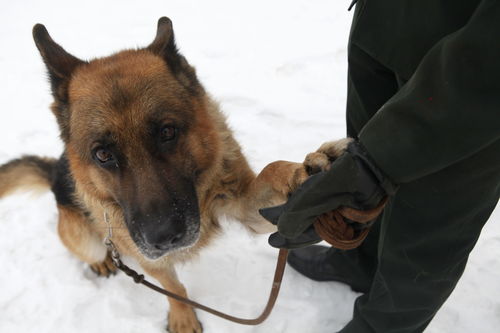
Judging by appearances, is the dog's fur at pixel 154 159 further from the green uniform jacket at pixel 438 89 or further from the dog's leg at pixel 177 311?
the green uniform jacket at pixel 438 89

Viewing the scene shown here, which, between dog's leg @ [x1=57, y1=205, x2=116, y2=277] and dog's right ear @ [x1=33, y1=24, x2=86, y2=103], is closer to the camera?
dog's right ear @ [x1=33, y1=24, x2=86, y2=103]

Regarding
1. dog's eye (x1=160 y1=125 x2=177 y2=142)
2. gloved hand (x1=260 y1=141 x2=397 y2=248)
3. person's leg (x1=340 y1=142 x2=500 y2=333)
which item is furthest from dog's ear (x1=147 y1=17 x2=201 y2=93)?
person's leg (x1=340 y1=142 x2=500 y2=333)

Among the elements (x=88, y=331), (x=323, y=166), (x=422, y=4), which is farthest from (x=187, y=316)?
(x=422, y=4)

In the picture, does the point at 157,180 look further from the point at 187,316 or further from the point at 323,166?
the point at 187,316

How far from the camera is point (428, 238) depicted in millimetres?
1554

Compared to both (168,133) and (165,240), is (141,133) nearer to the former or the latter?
(168,133)

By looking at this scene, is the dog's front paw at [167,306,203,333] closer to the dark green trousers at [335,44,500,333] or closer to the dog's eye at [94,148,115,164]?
the dark green trousers at [335,44,500,333]

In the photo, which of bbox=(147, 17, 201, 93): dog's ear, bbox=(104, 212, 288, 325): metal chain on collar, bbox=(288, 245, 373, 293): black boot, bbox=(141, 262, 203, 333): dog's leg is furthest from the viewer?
bbox=(288, 245, 373, 293): black boot

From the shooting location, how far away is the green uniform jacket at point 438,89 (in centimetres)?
102

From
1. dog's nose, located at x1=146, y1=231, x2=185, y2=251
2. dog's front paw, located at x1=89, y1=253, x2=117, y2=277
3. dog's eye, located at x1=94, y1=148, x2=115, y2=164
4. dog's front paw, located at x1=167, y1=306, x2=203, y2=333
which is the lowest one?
dog's front paw, located at x1=167, y1=306, x2=203, y2=333

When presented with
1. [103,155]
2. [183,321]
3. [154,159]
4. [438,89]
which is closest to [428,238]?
[438,89]

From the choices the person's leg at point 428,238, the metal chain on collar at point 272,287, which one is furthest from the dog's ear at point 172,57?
the person's leg at point 428,238

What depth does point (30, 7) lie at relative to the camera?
677cm

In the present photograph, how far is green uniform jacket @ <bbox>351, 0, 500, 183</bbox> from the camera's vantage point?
40.1 inches
